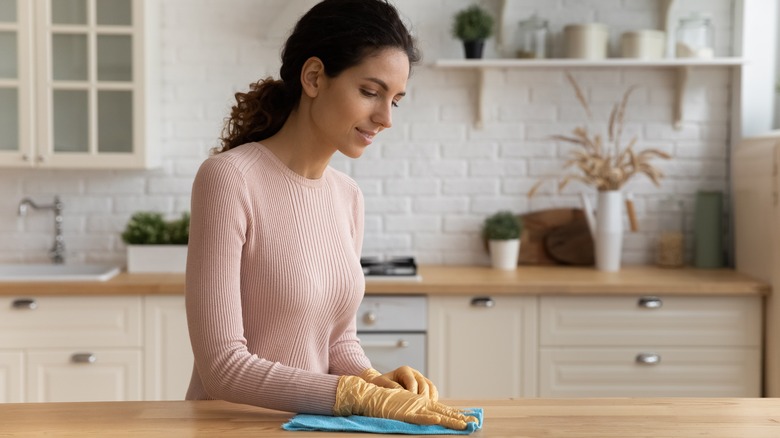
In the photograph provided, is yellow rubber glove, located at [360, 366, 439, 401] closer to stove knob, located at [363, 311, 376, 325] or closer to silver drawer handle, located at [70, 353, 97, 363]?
stove knob, located at [363, 311, 376, 325]

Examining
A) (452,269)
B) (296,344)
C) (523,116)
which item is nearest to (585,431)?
(296,344)

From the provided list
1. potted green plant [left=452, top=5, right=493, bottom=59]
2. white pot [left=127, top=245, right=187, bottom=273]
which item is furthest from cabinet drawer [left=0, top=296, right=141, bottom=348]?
potted green plant [left=452, top=5, right=493, bottom=59]

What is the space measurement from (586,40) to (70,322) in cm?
241

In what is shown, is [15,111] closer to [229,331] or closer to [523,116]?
[523,116]

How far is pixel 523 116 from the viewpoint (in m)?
4.27

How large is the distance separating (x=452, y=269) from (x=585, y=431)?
8.35 feet

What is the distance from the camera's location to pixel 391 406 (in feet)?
5.32

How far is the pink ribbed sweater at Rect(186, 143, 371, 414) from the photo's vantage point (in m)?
1.69

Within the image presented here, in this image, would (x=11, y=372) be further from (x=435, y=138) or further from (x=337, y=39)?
(x=337, y=39)

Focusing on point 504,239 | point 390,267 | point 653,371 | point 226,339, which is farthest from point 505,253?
point 226,339

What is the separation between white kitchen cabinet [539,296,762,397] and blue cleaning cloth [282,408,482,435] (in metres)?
2.15

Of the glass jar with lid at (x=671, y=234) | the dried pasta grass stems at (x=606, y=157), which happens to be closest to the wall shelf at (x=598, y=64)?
the dried pasta grass stems at (x=606, y=157)

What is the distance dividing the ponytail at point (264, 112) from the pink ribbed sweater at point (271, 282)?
0.07 m

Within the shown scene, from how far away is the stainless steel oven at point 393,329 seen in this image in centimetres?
367
